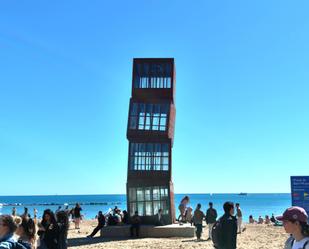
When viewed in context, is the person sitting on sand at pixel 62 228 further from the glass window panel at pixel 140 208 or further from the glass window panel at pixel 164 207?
the glass window panel at pixel 164 207

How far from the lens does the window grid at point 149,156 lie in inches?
1048

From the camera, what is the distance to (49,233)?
8.58m

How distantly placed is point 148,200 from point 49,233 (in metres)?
17.9

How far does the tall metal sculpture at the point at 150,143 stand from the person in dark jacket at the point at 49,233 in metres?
17.6

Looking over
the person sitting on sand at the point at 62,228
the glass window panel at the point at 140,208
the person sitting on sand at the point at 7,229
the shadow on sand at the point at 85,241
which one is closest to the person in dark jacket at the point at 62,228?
the person sitting on sand at the point at 62,228

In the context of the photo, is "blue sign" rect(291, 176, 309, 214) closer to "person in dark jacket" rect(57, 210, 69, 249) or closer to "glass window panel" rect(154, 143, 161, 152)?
"person in dark jacket" rect(57, 210, 69, 249)

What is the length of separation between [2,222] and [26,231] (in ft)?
5.36

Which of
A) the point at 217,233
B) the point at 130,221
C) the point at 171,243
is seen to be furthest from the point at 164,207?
the point at 217,233

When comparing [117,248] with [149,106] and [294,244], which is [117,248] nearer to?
[149,106]

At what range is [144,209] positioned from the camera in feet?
86.1

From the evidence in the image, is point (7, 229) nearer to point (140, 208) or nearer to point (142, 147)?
point (140, 208)

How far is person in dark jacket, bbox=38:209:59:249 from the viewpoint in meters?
8.59

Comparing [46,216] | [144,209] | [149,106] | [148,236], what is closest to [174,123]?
[149,106]

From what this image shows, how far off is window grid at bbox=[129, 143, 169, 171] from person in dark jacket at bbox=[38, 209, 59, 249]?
58.9 feet
